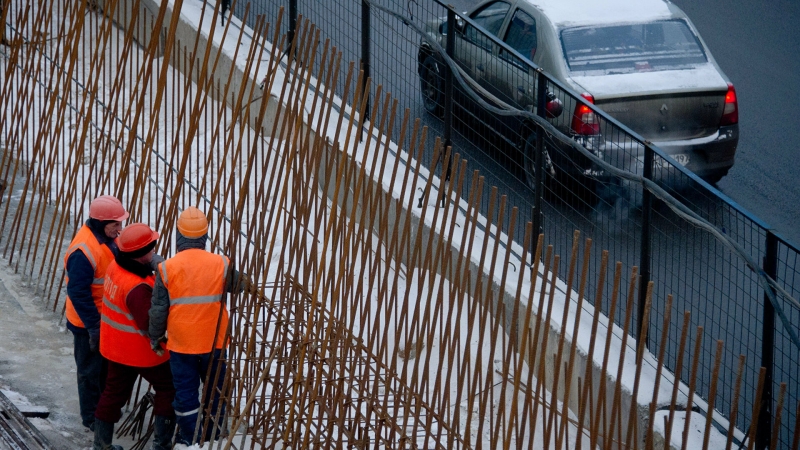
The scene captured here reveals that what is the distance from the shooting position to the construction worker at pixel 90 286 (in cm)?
658

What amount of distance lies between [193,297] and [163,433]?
3.02 ft

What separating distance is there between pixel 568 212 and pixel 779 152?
3.76m

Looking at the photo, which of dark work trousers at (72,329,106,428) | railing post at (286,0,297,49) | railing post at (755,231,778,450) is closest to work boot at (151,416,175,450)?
dark work trousers at (72,329,106,428)

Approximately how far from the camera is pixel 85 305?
6586 millimetres

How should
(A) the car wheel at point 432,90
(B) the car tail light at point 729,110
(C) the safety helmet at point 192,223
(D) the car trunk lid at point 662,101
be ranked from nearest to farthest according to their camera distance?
(C) the safety helmet at point 192,223 → (A) the car wheel at point 432,90 → (D) the car trunk lid at point 662,101 → (B) the car tail light at point 729,110

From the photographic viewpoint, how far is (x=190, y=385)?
6.21 m

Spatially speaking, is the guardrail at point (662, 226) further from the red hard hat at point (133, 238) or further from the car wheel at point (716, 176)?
the red hard hat at point (133, 238)

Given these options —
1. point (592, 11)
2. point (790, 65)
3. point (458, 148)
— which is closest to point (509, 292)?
point (458, 148)

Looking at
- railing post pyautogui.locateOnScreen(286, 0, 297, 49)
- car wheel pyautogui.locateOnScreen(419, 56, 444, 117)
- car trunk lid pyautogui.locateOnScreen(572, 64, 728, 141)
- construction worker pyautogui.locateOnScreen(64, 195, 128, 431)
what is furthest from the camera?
railing post pyautogui.locateOnScreen(286, 0, 297, 49)

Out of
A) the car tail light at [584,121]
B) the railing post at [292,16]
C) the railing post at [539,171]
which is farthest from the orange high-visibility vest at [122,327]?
the railing post at [292,16]

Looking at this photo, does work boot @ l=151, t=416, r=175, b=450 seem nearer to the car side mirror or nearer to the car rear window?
the car side mirror

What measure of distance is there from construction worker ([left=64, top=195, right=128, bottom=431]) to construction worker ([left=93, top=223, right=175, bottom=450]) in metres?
0.30

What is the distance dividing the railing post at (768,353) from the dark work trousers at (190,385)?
2924 millimetres

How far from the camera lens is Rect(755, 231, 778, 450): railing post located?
5688 mm
